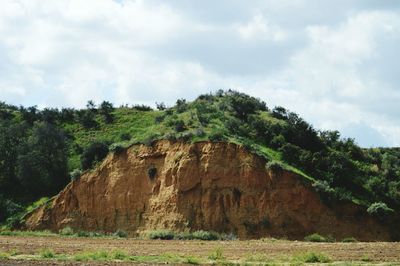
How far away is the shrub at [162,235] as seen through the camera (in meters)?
43.1

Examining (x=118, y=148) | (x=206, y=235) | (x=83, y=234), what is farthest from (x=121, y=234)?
(x=118, y=148)

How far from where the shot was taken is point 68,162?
58.9 meters

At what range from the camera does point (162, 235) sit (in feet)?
142

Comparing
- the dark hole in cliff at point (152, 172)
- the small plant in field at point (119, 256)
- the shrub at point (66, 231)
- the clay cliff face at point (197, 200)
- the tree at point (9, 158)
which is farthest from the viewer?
the tree at point (9, 158)

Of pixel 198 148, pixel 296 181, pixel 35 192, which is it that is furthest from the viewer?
pixel 35 192

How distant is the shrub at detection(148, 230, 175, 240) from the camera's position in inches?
1695

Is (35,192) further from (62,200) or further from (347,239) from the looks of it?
(347,239)

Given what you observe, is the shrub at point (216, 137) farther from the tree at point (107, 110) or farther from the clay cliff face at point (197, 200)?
the tree at point (107, 110)

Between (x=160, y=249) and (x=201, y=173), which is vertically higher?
(x=201, y=173)

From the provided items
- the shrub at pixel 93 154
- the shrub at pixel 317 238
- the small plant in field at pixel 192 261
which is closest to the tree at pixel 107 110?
the shrub at pixel 93 154

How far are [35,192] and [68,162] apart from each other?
4582mm

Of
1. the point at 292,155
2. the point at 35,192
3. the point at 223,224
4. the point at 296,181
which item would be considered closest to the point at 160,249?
the point at 223,224

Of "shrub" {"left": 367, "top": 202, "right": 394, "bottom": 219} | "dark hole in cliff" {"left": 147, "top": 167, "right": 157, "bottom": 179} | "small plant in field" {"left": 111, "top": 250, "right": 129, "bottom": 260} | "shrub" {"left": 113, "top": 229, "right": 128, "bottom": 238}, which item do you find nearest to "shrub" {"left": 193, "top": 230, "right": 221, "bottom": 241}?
"shrub" {"left": 113, "top": 229, "right": 128, "bottom": 238}

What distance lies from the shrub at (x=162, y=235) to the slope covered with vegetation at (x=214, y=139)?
853cm
